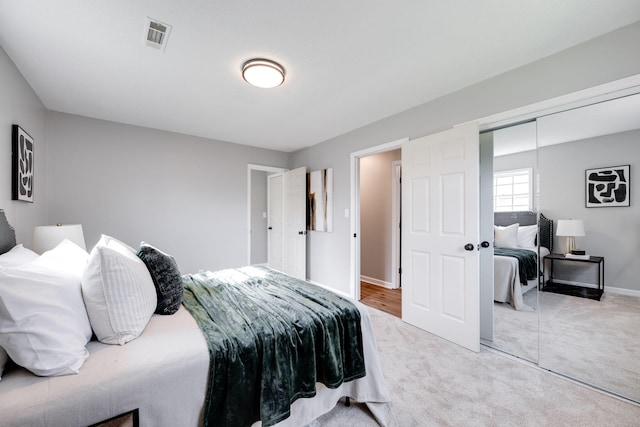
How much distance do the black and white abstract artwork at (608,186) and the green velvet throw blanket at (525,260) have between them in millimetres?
559

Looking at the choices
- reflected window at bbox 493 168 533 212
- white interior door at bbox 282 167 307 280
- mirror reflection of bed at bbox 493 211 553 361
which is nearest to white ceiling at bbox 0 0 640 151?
reflected window at bbox 493 168 533 212

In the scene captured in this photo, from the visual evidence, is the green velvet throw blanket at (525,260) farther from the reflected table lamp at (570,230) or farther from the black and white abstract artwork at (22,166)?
the black and white abstract artwork at (22,166)

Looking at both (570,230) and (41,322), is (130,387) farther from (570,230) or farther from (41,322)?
(570,230)

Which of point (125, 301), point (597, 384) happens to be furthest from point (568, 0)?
point (125, 301)

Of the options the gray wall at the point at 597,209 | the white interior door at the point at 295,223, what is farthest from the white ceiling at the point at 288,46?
the white interior door at the point at 295,223

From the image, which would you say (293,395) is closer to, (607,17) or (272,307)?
(272,307)

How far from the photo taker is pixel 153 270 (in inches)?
61.1

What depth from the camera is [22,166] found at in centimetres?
211

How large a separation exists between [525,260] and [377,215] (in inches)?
96.4

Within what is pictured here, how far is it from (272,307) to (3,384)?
42.6 inches

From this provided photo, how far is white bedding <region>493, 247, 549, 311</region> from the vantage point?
2350 millimetres

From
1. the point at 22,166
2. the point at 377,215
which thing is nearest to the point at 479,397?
the point at 377,215

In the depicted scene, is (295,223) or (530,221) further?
(295,223)

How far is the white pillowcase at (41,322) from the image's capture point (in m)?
0.89
